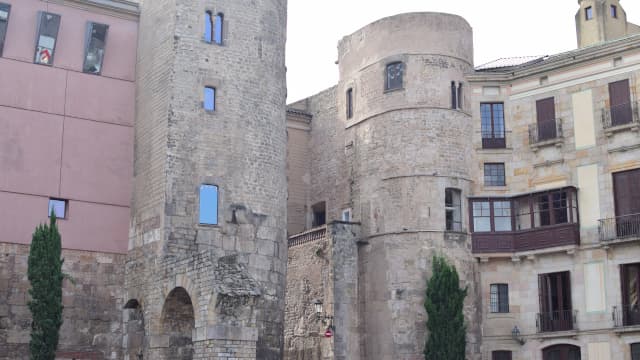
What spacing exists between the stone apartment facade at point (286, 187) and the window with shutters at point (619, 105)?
7 cm

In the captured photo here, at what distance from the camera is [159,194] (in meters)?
33.9

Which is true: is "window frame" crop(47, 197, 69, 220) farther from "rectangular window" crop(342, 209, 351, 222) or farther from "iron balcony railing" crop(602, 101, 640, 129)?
"iron balcony railing" crop(602, 101, 640, 129)

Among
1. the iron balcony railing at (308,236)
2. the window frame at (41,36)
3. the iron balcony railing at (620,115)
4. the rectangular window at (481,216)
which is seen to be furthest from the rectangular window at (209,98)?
the iron balcony railing at (620,115)

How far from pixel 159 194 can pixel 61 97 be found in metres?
5.14

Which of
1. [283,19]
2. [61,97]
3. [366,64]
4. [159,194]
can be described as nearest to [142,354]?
[159,194]

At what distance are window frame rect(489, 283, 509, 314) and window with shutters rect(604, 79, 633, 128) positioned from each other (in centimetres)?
725

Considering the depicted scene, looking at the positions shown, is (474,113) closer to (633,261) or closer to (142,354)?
(633,261)

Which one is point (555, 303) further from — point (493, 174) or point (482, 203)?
point (493, 174)

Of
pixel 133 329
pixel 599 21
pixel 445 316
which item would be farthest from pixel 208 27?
pixel 599 21

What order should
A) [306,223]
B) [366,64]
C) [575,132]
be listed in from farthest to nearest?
[306,223] < [366,64] < [575,132]

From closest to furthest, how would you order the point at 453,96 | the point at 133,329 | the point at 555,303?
the point at 133,329 → the point at 555,303 → the point at 453,96

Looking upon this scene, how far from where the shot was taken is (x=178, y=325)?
33062 millimetres

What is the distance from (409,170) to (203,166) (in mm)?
9171

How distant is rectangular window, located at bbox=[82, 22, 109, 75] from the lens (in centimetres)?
3622
